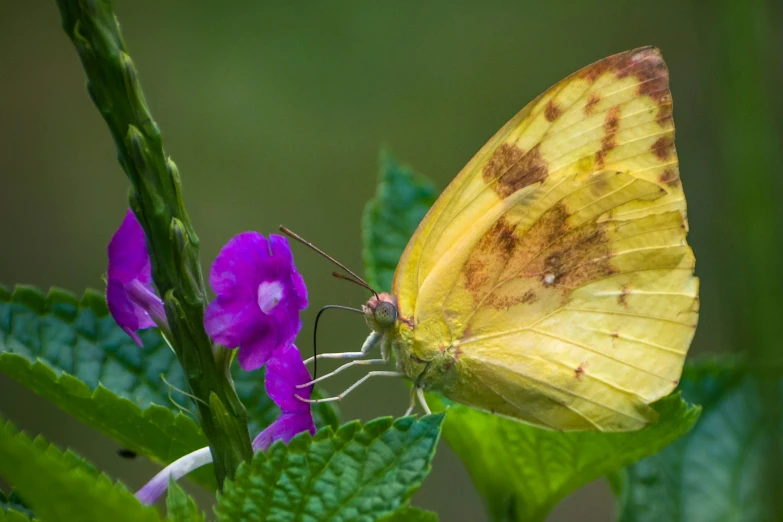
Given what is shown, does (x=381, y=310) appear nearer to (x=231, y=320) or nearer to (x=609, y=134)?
(x=609, y=134)

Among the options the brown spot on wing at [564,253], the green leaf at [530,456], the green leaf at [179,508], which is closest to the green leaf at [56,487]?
the green leaf at [179,508]

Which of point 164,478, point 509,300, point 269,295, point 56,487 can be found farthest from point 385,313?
point 56,487

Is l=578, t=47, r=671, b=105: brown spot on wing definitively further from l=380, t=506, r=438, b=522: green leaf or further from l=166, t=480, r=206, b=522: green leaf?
l=166, t=480, r=206, b=522: green leaf

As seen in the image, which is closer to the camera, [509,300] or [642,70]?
[642,70]

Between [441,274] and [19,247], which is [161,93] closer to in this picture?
[19,247]

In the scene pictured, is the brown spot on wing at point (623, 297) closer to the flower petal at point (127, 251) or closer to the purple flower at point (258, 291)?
the purple flower at point (258, 291)

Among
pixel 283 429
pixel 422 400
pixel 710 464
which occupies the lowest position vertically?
pixel 710 464

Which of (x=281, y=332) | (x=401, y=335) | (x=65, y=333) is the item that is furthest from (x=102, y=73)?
(x=401, y=335)

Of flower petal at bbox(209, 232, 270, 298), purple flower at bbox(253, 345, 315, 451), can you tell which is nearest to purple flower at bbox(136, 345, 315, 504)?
purple flower at bbox(253, 345, 315, 451)
